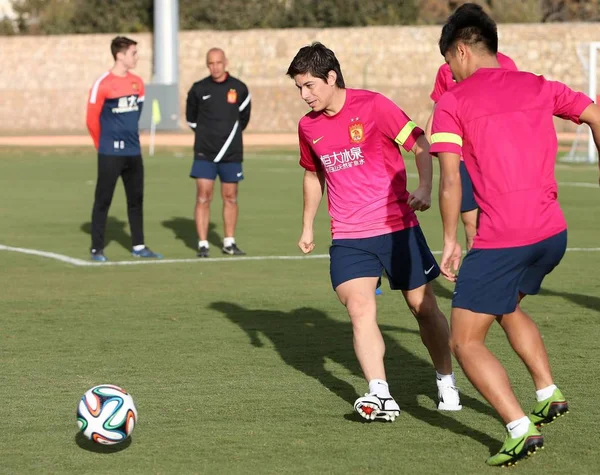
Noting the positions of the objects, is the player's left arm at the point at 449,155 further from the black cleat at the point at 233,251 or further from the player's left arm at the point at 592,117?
the black cleat at the point at 233,251

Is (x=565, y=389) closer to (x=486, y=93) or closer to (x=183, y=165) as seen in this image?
(x=486, y=93)

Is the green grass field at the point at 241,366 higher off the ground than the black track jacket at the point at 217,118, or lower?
lower

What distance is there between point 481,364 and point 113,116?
833cm

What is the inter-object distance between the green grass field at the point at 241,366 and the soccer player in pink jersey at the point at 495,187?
51cm

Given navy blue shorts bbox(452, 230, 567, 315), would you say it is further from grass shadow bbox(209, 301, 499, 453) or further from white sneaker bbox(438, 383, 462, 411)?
white sneaker bbox(438, 383, 462, 411)

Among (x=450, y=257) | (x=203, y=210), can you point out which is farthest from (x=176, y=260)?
(x=450, y=257)

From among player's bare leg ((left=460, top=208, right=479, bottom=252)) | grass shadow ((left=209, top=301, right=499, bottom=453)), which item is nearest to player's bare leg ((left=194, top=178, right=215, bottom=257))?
grass shadow ((left=209, top=301, right=499, bottom=453))

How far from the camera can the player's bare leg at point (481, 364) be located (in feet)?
18.2

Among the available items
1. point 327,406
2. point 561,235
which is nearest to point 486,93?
point 561,235

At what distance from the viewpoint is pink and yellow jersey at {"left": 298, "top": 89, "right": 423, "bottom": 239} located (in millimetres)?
6691

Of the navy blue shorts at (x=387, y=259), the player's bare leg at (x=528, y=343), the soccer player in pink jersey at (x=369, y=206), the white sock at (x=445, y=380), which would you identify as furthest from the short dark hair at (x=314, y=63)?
the white sock at (x=445, y=380)

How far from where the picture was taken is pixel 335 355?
8445 mm

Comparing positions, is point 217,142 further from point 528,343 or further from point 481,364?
point 481,364

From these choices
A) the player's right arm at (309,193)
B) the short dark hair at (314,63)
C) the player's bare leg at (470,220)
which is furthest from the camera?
the player's bare leg at (470,220)
